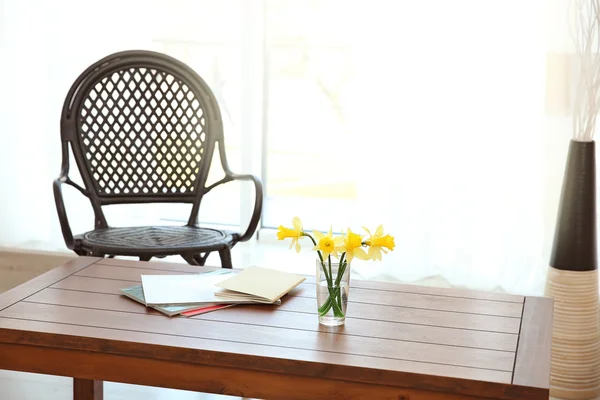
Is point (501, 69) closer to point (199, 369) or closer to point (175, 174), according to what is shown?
point (175, 174)

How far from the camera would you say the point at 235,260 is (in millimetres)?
3738

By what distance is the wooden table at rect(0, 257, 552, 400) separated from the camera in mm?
1715

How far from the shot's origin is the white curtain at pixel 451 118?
10.2 feet

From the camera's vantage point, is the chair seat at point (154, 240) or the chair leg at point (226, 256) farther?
the chair leg at point (226, 256)

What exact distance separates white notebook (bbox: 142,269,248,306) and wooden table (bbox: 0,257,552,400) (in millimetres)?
52

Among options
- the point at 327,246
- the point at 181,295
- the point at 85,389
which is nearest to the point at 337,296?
the point at 327,246

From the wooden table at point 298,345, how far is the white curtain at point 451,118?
1.07 m

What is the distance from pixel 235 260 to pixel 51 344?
1871mm

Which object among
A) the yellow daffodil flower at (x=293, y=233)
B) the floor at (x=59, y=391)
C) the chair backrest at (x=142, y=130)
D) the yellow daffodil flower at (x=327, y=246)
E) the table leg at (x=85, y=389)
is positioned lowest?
the floor at (x=59, y=391)

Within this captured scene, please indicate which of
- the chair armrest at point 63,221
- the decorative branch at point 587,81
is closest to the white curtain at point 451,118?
the decorative branch at point 587,81

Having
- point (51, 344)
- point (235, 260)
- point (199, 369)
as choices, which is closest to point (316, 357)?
point (199, 369)

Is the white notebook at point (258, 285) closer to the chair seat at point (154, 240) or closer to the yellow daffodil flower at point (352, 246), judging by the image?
the yellow daffodil flower at point (352, 246)

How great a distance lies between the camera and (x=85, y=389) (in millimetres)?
2279

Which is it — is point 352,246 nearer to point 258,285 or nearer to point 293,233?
point 293,233
